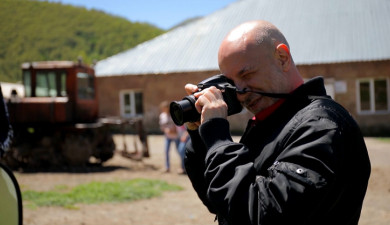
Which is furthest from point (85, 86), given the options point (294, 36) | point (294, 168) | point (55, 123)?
point (294, 36)

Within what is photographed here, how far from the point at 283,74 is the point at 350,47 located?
18.2 metres

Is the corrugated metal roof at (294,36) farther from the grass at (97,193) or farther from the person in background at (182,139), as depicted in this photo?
the grass at (97,193)

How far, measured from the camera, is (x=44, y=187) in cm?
877

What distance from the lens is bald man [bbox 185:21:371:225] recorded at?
53.8 inches

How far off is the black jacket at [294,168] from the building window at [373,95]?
17.6m

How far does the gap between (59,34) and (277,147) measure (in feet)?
219

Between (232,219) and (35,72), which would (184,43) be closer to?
(35,72)

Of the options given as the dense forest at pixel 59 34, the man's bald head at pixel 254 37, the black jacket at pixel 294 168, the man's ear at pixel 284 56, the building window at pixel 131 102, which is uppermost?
the dense forest at pixel 59 34

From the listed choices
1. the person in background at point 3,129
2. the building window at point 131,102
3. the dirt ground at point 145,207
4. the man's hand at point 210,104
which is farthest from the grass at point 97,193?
the building window at point 131,102

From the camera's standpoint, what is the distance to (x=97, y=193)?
782 cm

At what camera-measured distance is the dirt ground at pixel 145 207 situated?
6.09 metres

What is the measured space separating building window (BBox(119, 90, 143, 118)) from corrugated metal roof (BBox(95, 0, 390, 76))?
111 cm

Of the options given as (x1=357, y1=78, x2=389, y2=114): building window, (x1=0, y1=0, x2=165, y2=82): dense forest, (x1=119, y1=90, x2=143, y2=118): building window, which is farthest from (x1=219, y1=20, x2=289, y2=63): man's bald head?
(x1=0, y1=0, x2=165, y2=82): dense forest

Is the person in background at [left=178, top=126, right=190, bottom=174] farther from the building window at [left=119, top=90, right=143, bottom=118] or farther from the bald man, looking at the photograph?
the building window at [left=119, top=90, right=143, bottom=118]
